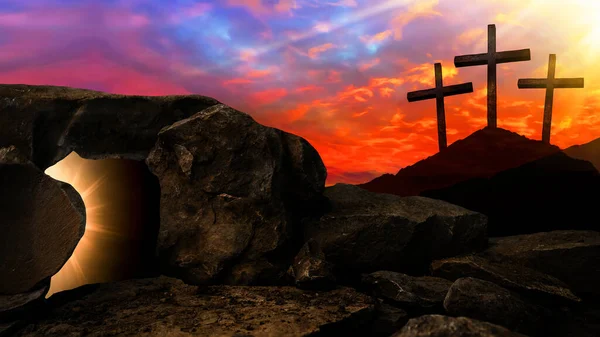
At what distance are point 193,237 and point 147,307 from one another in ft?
2.91

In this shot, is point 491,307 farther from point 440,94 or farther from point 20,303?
point 440,94

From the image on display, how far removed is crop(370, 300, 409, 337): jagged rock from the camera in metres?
4.02

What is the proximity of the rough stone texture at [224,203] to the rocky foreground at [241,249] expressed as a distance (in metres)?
0.01

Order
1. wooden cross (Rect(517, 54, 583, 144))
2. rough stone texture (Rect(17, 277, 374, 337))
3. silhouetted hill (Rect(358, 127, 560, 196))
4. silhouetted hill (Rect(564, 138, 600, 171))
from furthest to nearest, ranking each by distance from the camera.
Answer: wooden cross (Rect(517, 54, 583, 144)) < silhouetted hill (Rect(564, 138, 600, 171)) < silhouetted hill (Rect(358, 127, 560, 196)) < rough stone texture (Rect(17, 277, 374, 337))

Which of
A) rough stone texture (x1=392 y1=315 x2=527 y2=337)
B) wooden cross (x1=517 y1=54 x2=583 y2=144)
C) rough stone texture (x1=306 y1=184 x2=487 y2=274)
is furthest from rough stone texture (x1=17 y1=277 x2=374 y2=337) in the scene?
wooden cross (x1=517 y1=54 x2=583 y2=144)

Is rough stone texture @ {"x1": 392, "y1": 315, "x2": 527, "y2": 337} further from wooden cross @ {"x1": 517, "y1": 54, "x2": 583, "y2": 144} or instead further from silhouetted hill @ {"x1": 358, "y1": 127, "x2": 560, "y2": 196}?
wooden cross @ {"x1": 517, "y1": 54, "x2": 583, "y2": 144}

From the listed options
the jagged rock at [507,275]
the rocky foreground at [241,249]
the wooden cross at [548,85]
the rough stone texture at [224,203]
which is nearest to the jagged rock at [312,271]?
the rocky foreground at [241,249]

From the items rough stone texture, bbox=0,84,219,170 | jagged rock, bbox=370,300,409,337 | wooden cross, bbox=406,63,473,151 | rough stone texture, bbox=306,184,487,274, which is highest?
wooden cross, bbox=406,63,473,151

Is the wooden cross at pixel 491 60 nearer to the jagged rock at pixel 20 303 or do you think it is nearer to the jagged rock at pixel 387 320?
the jagged rock at pixel 387 320

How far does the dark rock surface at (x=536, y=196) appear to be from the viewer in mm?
7297

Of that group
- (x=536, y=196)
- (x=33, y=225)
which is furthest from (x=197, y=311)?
(x=536, y=196)

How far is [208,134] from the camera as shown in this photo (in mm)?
4746

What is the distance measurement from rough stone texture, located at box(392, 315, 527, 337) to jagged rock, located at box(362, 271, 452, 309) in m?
1.54

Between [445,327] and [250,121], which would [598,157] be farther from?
[445,327]
